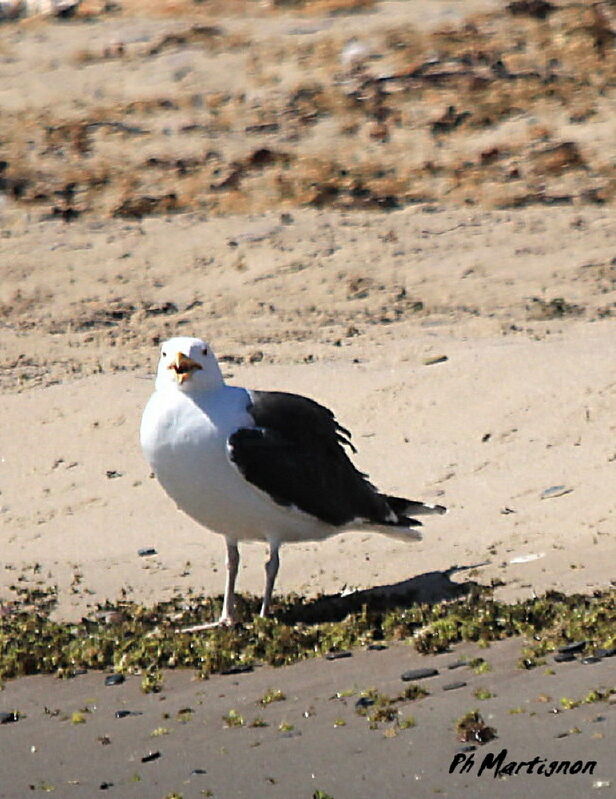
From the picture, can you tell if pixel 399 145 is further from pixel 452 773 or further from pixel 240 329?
pixel 452 773

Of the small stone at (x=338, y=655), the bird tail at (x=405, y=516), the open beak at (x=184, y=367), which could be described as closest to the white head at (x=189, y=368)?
the open beak at (x=184, y=367)

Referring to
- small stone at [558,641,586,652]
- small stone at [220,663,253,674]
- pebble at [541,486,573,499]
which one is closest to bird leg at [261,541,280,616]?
small stone at [220,663,253,674]

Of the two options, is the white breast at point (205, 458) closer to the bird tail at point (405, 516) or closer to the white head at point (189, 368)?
the white head at point (189, 368)

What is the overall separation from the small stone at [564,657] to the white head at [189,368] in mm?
2404

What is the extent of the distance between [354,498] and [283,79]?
46.4 ft

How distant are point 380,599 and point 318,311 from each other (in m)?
7.07

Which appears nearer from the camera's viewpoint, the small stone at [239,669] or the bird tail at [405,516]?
the small stone at [239,669]

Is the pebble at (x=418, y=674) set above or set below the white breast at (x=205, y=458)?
below

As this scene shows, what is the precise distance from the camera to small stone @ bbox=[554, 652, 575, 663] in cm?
734

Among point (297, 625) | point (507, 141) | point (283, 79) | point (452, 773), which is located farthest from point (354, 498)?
point (283, 79)

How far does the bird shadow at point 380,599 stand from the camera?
8.85m

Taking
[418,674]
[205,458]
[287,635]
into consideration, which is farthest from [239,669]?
[205,458]

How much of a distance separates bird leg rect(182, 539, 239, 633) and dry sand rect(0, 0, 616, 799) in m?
0.64

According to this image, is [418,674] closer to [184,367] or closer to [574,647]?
[574,647]
